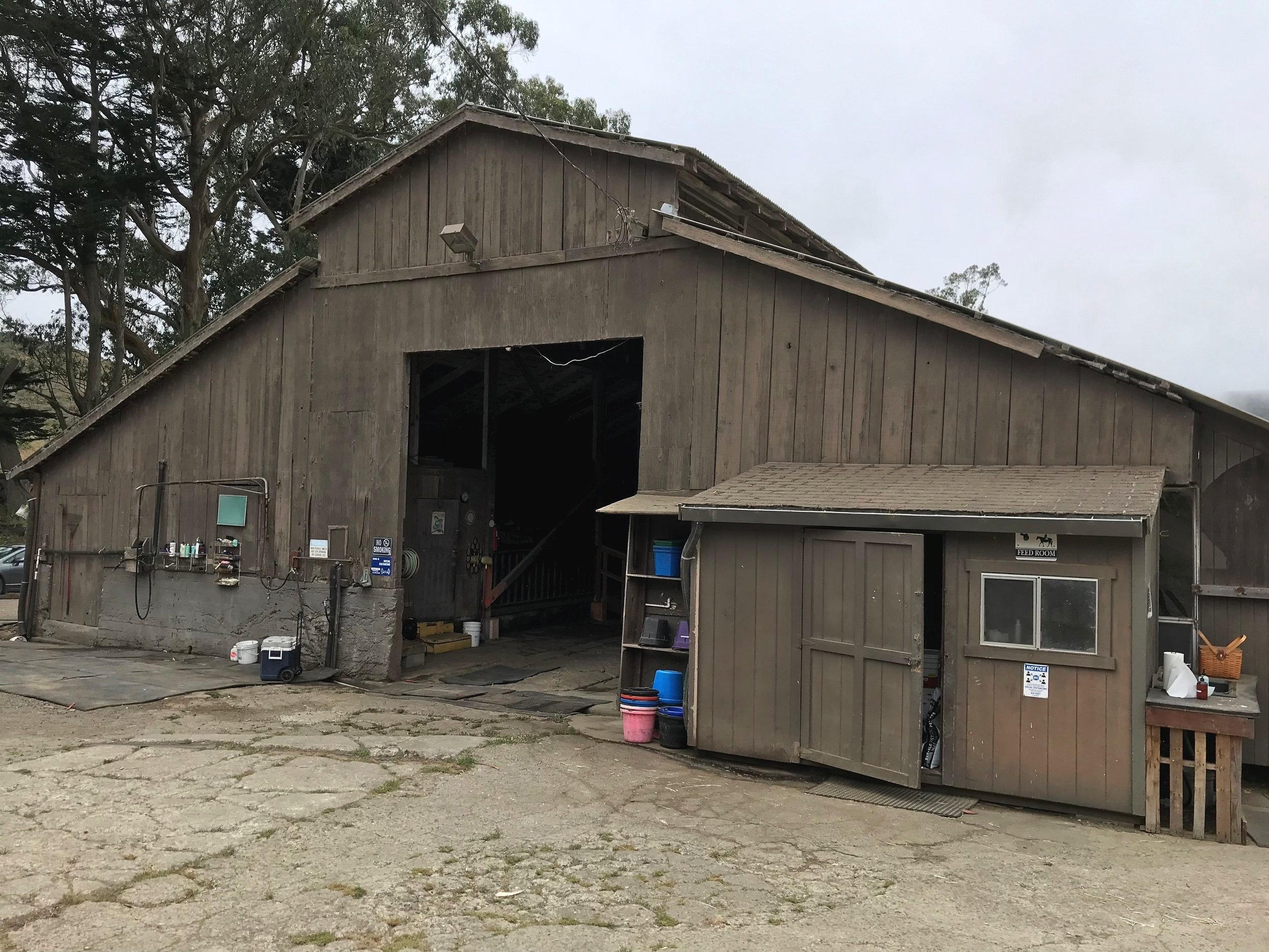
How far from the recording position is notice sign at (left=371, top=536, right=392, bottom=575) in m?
11.1

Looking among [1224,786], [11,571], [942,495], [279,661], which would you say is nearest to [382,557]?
[279,661]

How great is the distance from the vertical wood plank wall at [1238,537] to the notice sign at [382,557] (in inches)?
330

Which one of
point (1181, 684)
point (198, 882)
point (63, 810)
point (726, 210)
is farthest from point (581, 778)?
point (726, 210)

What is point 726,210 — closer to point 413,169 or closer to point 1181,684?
point 413,169

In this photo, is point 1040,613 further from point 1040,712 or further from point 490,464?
point 490,464

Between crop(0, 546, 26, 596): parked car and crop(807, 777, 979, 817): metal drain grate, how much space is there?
24067 mm

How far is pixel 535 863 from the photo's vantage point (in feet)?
17.3

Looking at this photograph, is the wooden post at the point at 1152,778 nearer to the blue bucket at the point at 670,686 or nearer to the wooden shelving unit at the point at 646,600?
the blue bucket at the point at 670,686

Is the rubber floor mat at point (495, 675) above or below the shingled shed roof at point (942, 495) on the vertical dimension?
below

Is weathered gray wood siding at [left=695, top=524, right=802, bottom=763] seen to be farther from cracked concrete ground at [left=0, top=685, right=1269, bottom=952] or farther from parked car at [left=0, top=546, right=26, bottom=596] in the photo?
parked car at [left=0, top=546, right=26, bottom=596]

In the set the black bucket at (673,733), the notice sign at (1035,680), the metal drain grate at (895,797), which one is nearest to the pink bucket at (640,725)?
the black bucket at (673,733)

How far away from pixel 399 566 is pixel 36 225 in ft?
67.8

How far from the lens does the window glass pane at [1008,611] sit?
21.2ft

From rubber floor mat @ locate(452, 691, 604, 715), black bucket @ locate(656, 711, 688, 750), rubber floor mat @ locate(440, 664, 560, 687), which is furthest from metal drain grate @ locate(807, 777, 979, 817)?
rubber floor mat @ locate(440, 664, 560, 687)
